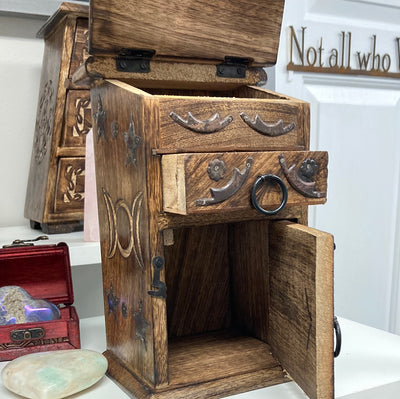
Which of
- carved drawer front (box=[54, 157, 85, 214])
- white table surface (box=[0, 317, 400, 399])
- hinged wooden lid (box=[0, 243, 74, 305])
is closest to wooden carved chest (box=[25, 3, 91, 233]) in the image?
carved drawer front (box=[54, 157, 85, 214])

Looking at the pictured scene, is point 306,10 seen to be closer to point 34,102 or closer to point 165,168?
point 34,102

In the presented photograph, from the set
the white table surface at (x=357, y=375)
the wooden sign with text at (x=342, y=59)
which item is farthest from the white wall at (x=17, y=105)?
the wooden sign with text at (x=342, y=59)

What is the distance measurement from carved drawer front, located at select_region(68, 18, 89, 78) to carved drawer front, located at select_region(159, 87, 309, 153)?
50cm

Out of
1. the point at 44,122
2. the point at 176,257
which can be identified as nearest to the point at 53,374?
the point at 176,257

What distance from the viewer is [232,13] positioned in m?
0.66

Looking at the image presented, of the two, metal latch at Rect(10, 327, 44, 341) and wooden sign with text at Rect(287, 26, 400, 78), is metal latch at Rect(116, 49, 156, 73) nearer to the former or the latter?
metal latch at Rect(10, 327, 44, 341)

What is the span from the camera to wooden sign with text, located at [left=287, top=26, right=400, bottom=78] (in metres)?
1.29

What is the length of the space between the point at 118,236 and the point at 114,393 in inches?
7.3

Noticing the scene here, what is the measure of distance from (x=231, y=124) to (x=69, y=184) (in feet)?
1.76

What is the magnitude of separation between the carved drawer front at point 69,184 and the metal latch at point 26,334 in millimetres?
343

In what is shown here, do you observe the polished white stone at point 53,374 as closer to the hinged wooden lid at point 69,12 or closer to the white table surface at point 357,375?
the white table surface at point 357,375

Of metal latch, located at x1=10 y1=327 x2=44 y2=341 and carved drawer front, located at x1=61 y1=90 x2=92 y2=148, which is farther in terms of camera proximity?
carved drawer front, located at x1=61 y1=90 x2=92 y2=148

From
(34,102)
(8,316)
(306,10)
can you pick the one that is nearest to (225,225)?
(8,316)

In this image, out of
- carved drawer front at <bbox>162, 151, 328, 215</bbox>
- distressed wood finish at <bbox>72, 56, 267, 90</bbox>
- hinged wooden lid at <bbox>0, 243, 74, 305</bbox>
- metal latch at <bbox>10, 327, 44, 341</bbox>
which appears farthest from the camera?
hinged wooden lid at <bbox>0, 243, 74, 305</bbox>
